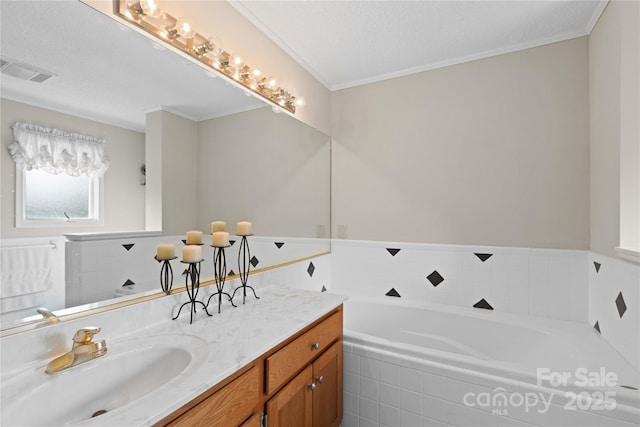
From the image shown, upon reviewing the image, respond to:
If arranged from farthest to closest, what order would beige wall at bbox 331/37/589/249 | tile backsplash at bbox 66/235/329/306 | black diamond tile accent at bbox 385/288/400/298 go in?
black diamond tile accent at bbox 385/288/400/298
beige wall at bbox 331/37/589/249
tile backsplash at bbox 66/235/329/306

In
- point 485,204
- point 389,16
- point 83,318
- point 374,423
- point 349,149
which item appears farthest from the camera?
point 349,149

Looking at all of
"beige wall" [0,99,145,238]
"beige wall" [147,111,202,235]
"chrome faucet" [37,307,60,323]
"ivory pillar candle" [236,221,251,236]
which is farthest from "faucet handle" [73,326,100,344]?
"ivory pillar candle" [236,221,251,236]

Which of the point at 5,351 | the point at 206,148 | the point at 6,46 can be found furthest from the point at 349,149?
the point at 5,351

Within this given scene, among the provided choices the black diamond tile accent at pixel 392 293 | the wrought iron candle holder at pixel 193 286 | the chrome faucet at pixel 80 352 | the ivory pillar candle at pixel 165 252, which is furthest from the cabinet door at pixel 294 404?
the black diamond tile accent at pixel 392 293

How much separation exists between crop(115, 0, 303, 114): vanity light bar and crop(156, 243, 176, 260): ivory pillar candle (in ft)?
2.87

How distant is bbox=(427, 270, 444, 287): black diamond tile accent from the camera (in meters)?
2.32

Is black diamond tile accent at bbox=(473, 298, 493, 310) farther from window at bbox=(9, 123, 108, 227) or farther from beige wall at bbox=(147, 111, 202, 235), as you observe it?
window at bbox=(9, 123, 108, 227)

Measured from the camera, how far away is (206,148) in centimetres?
154

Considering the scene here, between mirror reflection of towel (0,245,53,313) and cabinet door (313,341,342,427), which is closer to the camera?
mirror reflection of towel (0,245,53,313)

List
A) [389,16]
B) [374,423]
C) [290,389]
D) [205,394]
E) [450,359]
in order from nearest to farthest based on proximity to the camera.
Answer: [205,394] < [290,389] < [450,359] < [374,423] < [389,16]

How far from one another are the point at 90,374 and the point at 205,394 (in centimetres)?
35

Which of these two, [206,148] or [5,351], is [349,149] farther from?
[5,351]

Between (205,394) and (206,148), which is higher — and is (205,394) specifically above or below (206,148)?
below

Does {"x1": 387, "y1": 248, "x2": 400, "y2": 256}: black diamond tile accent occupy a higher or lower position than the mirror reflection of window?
lower
